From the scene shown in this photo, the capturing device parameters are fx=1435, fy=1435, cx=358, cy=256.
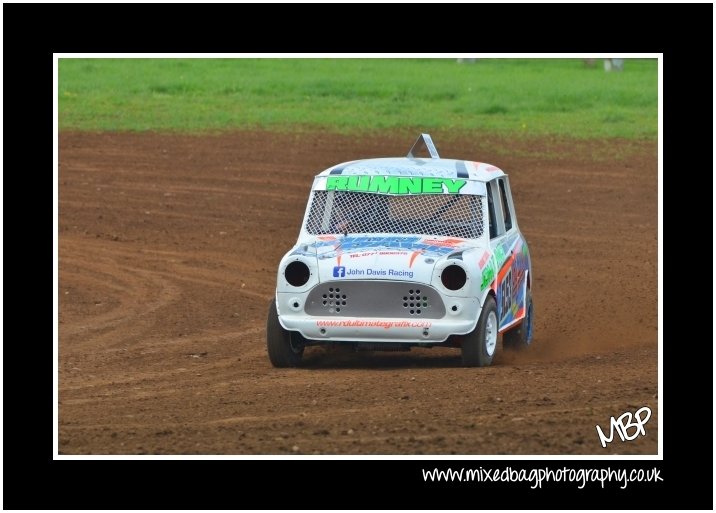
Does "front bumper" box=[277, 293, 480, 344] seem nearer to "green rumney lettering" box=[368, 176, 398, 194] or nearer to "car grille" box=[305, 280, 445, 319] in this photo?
"car grille" box=[305, 280, 445, 319]

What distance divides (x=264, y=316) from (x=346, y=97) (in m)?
17.0

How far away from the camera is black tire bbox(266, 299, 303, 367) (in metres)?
11.4

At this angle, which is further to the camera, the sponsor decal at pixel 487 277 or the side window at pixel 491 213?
the side window at pixel 491 213

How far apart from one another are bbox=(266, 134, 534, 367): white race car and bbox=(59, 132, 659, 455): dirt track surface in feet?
1.03

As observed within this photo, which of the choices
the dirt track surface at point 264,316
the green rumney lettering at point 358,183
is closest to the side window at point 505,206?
the dirt track surface at point 264,316

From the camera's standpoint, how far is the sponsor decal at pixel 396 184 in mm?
12055

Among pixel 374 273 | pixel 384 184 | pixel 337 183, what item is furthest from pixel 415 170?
pixel 374 273

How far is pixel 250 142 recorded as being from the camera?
27.0 meters

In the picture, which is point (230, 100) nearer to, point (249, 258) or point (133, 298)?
point (249, 258)

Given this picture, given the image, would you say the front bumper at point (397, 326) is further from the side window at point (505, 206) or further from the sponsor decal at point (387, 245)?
the side window at point (505, 206)

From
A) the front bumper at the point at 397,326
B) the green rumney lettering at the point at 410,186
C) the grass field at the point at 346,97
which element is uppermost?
the grass field at the point at 346,97

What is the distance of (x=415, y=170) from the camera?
12.2 meters

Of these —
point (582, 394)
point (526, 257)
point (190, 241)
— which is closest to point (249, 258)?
point (190, 241)

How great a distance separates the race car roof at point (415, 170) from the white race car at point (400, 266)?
0.01m
